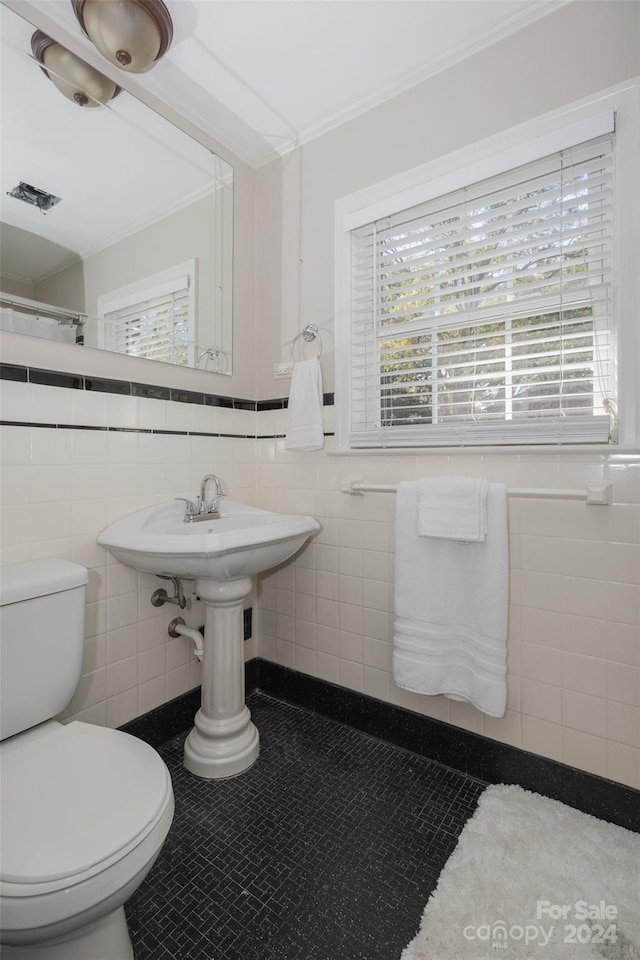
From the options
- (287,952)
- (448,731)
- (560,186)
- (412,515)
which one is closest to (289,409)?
(412,515)

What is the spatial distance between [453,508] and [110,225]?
1.49 m

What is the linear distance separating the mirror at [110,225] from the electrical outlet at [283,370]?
0.19 metres

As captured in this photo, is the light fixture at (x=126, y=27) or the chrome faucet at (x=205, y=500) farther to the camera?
the chrome faucet at (x=205, y=500)

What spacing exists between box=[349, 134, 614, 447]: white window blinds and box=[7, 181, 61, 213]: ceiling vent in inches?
40.3

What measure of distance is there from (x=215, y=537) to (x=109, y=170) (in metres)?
1.32

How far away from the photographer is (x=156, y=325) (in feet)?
5.40

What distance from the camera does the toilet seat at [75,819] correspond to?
2.26ft

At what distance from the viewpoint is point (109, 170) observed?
1.53 metres

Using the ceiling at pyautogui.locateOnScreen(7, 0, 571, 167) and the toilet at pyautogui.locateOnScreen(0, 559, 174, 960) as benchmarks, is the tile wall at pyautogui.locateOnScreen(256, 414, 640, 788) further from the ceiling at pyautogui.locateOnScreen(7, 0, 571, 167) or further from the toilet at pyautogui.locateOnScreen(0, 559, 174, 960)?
the ceiling at pyautogui.locateOnScreen(7, 0, 571, 167)

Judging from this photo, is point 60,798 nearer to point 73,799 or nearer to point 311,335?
point 73,799

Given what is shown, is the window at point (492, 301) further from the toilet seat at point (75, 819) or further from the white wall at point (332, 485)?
the toilet seat at point (75, 819)

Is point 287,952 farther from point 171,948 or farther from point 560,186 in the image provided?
point 560,186

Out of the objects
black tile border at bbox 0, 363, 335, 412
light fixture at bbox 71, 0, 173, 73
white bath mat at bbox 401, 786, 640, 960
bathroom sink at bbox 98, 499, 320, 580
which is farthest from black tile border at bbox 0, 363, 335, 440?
white bath mat at bbox 401, 786, 640, 960

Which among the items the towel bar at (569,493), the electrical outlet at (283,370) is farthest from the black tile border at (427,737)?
the electrical outlet at (283,370)
